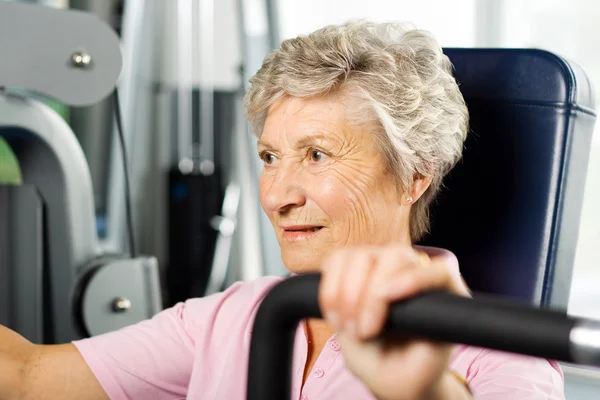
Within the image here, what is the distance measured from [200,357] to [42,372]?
0.84 feet

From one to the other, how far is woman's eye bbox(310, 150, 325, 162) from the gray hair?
85 millimetres

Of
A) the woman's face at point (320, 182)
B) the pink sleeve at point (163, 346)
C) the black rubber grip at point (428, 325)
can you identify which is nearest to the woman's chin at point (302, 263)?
the woman's face at point (320, 182)

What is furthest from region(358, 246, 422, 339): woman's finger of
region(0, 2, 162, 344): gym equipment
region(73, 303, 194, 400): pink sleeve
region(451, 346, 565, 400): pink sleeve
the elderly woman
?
region(0, 2, 162, 344): gym equipment

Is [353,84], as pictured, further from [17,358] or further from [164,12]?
[164,12]

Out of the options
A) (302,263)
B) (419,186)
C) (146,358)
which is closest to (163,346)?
(146,358)

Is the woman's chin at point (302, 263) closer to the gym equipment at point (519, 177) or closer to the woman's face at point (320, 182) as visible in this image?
the woman's face at point (320, 182)

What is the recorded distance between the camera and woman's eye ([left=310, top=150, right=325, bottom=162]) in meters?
1.19

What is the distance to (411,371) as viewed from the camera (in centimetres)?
49

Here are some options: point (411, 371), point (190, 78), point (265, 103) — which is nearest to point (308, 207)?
point (265, 103)

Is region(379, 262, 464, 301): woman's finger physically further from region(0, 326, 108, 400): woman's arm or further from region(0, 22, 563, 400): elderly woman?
region(0, 326, 108, 400): woman's arm

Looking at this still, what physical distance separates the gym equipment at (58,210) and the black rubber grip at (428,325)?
1.01m

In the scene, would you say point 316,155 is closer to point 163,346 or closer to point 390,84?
point 390,84

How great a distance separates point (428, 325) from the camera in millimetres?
421

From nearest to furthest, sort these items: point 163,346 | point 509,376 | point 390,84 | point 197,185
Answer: point 509,376 → point 390,84 → point 163,346 → point 197,185
